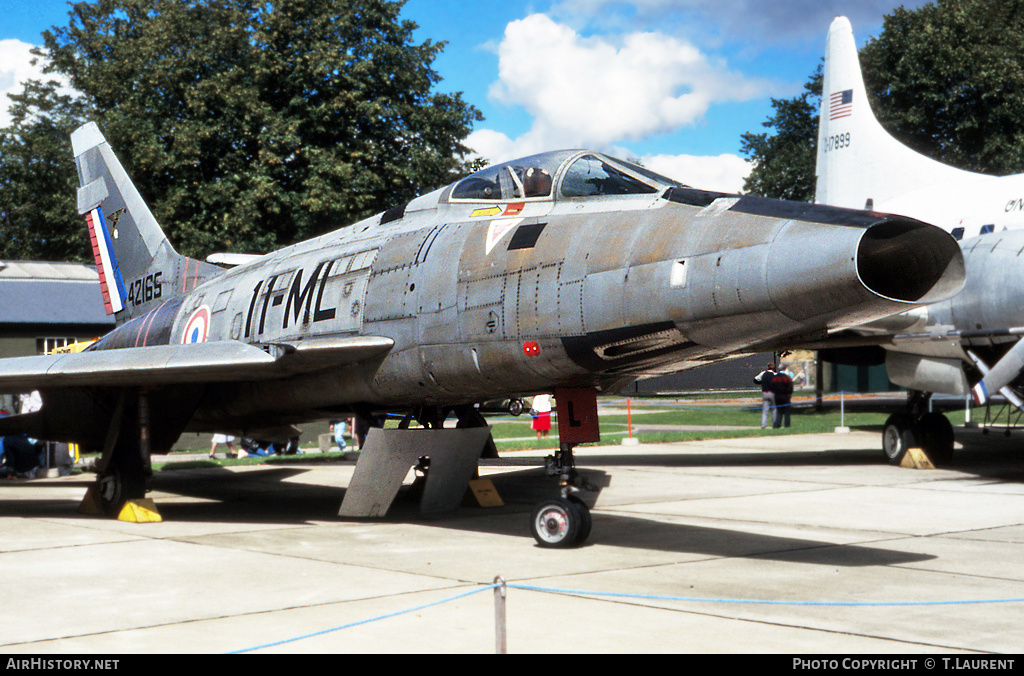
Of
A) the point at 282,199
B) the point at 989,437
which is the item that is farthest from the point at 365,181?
the point at 989,437

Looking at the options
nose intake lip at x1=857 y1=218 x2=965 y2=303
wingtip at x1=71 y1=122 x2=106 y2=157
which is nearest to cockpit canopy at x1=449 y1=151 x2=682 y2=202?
nose intake lip at x1=857 y1=218 x2=965 y2=303

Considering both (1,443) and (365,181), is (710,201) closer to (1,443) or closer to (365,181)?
(1,443)

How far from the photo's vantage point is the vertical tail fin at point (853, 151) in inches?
811

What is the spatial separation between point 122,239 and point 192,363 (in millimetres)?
6979

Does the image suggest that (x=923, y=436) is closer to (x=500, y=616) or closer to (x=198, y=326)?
(x=198, y=326)

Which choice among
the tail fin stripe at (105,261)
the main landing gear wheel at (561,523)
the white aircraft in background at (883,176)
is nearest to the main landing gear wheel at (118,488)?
the main landing gear wheel at (561,523)

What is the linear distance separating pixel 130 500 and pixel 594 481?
21.3 ft

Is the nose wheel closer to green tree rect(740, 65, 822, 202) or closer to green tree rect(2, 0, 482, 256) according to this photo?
green tree rect(2, 0, 482, 256)

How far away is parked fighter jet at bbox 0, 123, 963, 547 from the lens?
6531 mm

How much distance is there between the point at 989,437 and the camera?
73.4 ft

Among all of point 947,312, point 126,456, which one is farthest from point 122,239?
point 947,312

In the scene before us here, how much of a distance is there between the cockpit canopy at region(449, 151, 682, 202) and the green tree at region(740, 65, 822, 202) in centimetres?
3742

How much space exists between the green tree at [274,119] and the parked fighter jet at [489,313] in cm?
2333

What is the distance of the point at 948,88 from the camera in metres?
41.6
